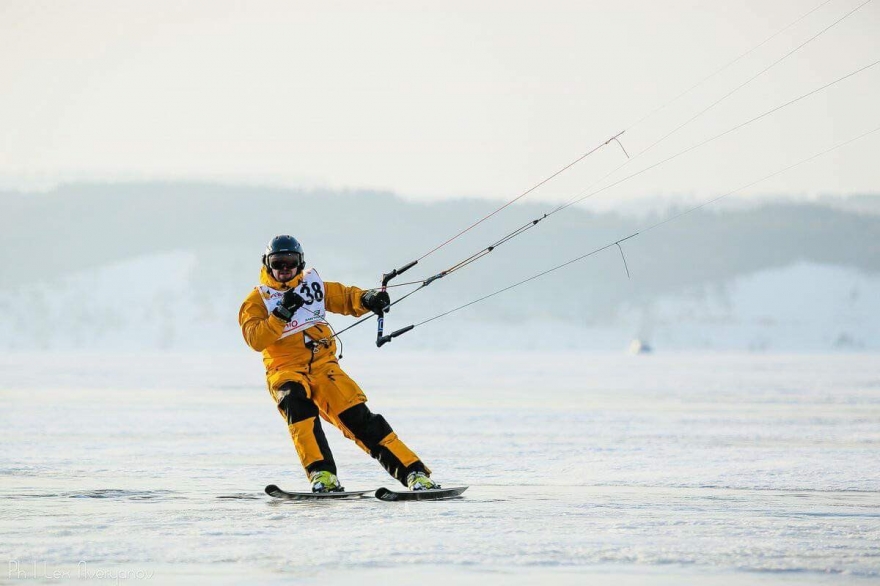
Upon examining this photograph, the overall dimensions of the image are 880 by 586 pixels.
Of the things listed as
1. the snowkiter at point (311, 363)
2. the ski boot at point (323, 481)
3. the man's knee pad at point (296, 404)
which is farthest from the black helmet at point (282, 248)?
the ski boot at point (323, 481)

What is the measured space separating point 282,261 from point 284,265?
0.03 m

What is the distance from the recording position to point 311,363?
777 centimetres

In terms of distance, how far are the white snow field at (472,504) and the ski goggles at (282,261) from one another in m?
1.41

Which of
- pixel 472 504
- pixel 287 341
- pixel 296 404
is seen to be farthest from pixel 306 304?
pixel 472 504

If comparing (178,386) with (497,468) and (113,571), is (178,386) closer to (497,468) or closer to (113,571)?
(497,468)

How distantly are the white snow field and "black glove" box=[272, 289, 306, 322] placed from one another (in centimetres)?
109

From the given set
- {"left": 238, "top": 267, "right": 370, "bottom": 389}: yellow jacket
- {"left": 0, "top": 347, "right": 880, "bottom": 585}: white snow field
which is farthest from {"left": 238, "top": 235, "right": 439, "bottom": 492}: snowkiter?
{"left": 0, "top": 347, "right": 880, "bottom": 585}: white snow field

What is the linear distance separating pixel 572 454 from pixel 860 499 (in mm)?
3529

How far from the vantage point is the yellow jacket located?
7688 millimetres

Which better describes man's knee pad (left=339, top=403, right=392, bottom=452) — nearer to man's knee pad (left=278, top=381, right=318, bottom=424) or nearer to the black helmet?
man's knee pad (left=278, top=381, right=318, bottom=424)

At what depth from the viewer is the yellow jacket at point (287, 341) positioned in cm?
769

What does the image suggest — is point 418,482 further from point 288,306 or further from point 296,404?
point 288,306

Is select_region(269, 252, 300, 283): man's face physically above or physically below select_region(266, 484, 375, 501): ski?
above

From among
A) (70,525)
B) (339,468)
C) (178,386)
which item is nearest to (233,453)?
(339,468)
